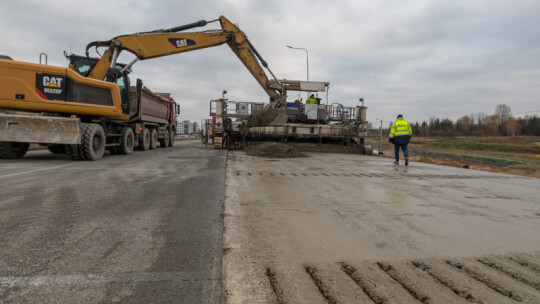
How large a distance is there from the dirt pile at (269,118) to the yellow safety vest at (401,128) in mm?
5683

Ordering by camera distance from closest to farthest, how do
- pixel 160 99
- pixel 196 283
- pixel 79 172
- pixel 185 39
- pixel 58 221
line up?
pixel 196 283 → pixel 58 221 → pixel 79 172 → pixel 185 39 → pixel 160 99

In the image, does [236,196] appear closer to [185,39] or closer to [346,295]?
[346,295]

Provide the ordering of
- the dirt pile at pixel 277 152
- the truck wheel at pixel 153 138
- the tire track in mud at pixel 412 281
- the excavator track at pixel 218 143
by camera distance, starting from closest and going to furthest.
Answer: the tire track in mud at pixel 412 281 < the dirt pile at pixel 277 152 < the truck wheel at pixel 153 138 < the excavator track at pixel 218 143

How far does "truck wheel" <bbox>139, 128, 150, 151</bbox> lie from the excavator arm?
3.37 metres

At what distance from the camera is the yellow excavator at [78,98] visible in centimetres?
727

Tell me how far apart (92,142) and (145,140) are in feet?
17.1

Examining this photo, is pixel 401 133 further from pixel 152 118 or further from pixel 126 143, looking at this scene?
pixel 152 118

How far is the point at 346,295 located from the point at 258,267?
0.58m

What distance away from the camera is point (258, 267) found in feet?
6.31

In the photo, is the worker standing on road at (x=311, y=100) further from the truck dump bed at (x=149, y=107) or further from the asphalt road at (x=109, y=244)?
the asphalt road at (x=109, y=244)

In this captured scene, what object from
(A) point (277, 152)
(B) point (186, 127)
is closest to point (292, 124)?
(A) point (277, 152)

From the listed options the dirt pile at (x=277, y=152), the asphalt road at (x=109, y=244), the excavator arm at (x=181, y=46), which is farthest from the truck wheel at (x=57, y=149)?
the dirt pile at (x=277, y=152)

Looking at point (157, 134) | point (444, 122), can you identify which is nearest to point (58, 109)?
point (157, 134)

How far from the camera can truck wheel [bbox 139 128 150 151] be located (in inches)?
512
